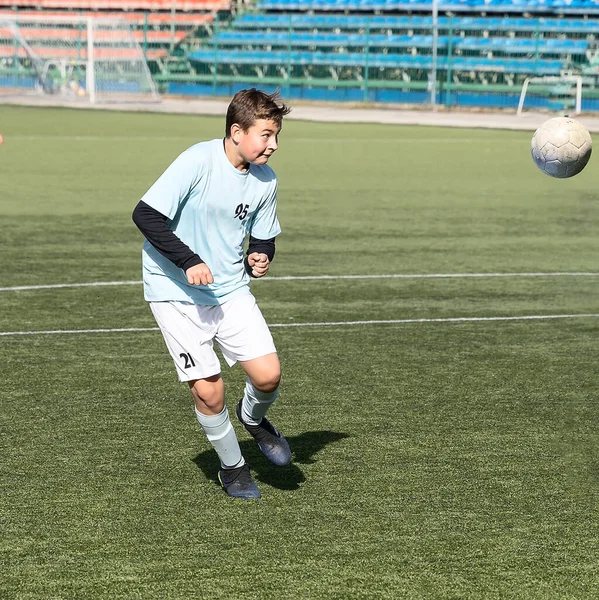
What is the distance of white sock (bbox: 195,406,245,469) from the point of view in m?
5.55

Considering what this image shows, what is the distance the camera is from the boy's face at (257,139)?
17.6 feet

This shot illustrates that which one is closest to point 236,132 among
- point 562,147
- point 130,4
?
point 562,147

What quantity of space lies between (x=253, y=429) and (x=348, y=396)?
166 centimetres

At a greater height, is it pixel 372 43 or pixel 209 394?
pixel 209 394

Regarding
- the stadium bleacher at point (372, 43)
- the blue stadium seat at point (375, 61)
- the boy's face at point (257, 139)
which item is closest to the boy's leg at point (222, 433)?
the boy's face at point (257, 139)

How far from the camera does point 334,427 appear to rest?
6828mm

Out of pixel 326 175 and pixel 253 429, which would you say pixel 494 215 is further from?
pixel 253 429

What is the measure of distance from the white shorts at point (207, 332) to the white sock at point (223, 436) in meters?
0.20

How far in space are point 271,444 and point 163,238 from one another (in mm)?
1243

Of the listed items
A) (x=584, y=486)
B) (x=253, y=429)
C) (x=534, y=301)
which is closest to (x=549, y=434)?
(x=584, y=486)

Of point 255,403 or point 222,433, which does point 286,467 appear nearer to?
point 255,403

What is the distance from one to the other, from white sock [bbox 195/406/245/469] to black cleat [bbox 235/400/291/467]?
0.26 m

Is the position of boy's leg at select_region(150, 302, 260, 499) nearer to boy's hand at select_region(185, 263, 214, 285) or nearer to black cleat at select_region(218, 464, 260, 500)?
black cleat at select_region(218, 464, 260, 500)

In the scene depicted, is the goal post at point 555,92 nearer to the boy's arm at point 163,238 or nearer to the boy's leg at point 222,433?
the boy's leg at point 222,433
